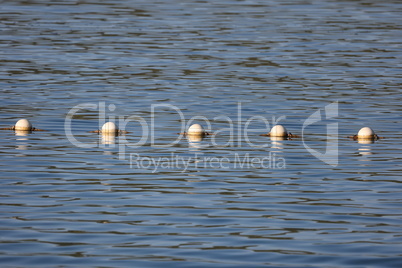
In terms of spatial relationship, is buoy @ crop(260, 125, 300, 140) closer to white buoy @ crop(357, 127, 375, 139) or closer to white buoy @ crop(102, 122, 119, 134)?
white buoy @ crop(357, 127, 375, 139)

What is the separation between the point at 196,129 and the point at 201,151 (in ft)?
6.12

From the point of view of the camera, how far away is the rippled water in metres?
10.9

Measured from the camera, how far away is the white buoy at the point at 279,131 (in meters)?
19.4

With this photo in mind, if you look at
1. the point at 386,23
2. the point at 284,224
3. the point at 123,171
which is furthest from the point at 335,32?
the point at 284,224

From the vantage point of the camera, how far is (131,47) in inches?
1414

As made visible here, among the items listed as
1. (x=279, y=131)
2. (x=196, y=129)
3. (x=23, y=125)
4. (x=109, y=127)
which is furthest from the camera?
(x=23, y=125)

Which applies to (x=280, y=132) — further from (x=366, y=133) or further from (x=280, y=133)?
(x=366, y=133)

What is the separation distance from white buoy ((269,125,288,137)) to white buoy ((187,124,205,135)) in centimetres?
168

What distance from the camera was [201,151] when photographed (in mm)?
17781

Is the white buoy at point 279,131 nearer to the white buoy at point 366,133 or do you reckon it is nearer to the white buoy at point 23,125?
the white buoy at point 366,133

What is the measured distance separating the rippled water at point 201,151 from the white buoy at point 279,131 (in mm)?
494

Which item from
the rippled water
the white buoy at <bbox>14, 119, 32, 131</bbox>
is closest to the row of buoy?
the white buoy at <bbox>14, 119, 32, 131</bbox>

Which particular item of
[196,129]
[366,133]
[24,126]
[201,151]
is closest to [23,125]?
[24,126]

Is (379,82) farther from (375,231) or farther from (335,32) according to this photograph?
(375,231)
